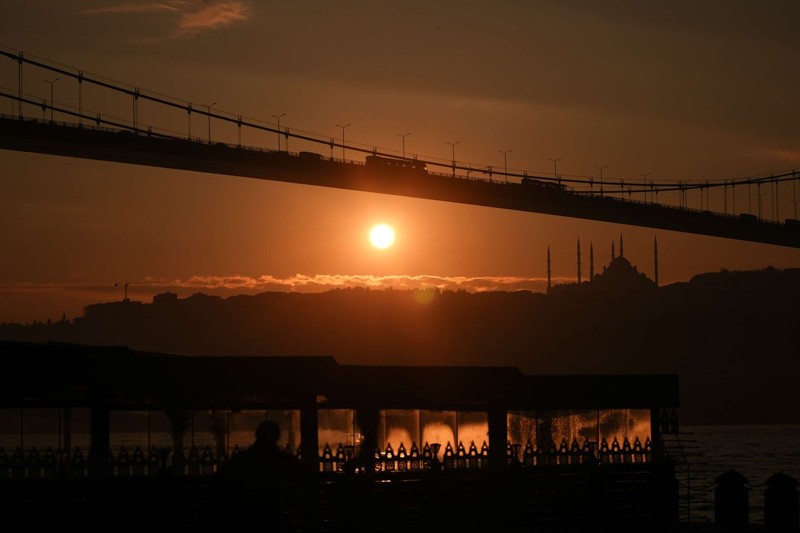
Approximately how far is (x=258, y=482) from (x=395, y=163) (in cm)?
6825

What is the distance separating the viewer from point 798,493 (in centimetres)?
3089

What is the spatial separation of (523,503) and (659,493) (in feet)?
13.1

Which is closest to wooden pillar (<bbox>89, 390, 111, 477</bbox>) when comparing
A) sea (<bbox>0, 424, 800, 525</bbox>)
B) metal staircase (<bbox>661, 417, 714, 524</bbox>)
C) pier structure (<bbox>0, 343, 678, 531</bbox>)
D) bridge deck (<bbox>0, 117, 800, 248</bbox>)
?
pier structure (<bbox>0, 343, 678, 531</bbox>)

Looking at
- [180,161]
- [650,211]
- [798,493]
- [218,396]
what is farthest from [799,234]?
[218,396]

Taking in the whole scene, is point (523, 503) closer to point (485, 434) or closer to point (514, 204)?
point (485, 434)

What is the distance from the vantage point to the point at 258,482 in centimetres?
1466

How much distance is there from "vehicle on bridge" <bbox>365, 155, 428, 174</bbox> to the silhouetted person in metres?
66.8

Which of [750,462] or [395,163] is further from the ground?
[395,163]

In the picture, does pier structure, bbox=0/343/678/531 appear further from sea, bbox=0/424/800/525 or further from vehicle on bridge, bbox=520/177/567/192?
vehicle on bridge, bbox=520/177/567/192

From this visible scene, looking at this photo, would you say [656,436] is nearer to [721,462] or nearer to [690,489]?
[690,489]

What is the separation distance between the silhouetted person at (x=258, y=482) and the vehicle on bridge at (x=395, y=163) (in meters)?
66.8

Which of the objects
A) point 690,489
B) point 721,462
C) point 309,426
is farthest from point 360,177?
point 309,426

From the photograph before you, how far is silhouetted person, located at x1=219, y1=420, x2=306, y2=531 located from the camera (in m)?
Answer: 14.6

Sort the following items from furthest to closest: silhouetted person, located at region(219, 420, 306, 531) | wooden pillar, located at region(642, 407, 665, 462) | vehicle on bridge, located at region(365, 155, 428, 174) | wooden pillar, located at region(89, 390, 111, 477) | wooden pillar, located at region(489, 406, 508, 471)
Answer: vehicle on bridge, located at region(365, 155, 428, 174), wooden pillar, located at region(642, 407, 665, 462), wooden pillar, located at region(489, 406, 508, 471), wooden pillar, located at region(89, 390, 111, 477), silhouetted person, located at region(219, 420, 306, 531)
